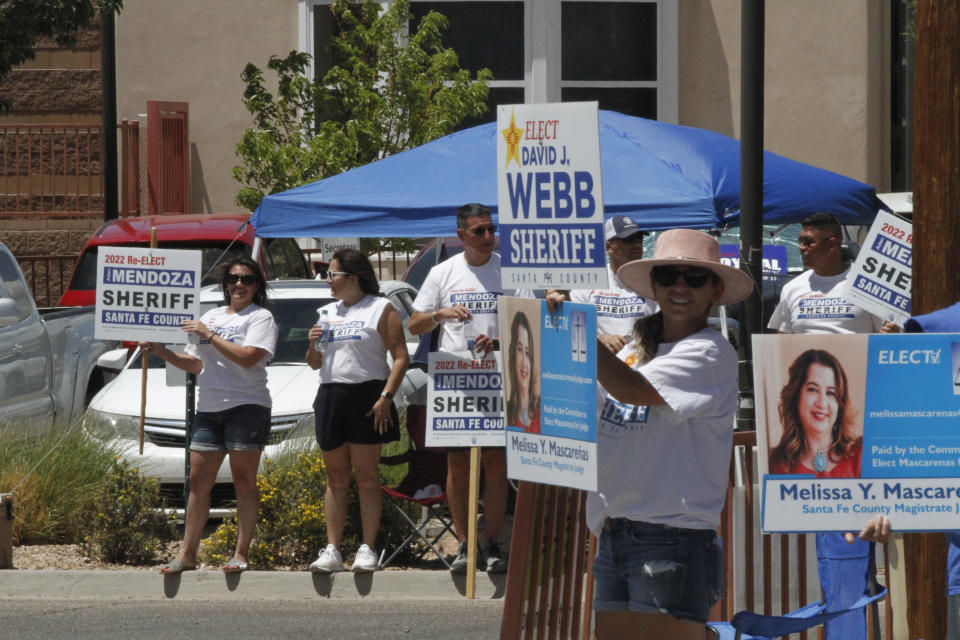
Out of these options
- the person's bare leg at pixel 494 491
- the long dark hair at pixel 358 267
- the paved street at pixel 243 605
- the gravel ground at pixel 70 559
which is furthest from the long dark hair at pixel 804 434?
the gravel ground at pixel 70 559

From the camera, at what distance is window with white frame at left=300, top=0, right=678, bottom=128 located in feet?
67.1

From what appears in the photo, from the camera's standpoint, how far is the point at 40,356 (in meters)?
11.6

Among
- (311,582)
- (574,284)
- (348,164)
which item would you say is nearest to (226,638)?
(311,582)

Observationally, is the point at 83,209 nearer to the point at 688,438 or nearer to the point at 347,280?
the point at 347,280

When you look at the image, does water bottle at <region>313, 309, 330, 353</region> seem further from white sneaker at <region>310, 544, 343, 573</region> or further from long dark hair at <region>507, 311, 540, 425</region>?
long dark hair at <region>507, 311, 540, 425</region>

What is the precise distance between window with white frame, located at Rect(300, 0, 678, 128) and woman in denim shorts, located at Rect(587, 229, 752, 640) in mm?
16065

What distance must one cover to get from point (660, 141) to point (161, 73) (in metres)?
12.3

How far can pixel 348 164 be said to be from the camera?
53.8 feet

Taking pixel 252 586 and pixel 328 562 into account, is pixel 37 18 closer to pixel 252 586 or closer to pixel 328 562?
pixel 252 586

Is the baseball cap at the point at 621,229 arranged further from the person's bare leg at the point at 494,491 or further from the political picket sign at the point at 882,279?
the person's bare leg at the point at 494,491

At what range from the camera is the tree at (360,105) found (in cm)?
1633

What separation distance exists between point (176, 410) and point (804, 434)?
6453 millimetres

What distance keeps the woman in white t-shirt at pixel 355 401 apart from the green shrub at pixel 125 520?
114 centimetres

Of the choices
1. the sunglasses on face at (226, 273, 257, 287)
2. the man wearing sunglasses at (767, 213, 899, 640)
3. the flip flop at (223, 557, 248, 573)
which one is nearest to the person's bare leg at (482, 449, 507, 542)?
the flip flop at (223, 557, 248, 573)
